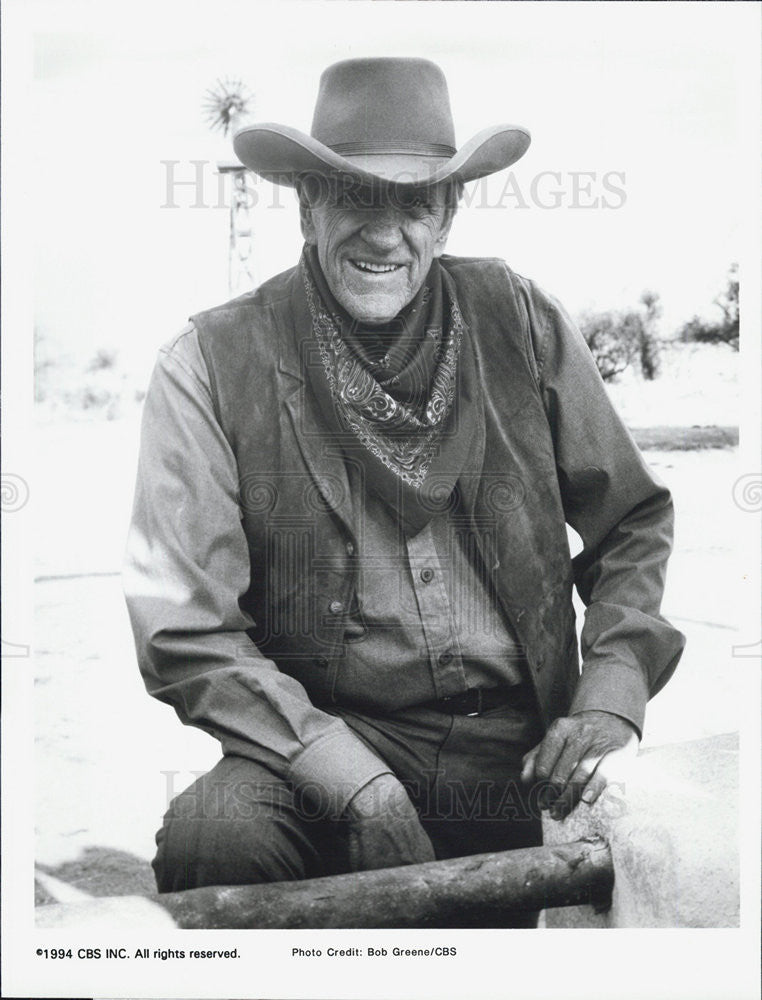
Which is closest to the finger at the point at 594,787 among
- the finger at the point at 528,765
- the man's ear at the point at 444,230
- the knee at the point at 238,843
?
the finger at the point at 528,765

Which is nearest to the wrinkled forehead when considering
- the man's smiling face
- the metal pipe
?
the man's smiling face

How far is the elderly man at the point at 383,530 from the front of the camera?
90.7 inches

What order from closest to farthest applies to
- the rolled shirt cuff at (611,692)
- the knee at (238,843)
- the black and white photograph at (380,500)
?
the knee at (238,843) → the black and white photograph at (380,500) → the rolled shirt cuff at (611,692)

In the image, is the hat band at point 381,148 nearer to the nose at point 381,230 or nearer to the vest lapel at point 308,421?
the nose at point 381,230

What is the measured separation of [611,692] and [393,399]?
Answer: 78 cm

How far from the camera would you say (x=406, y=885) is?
7.53 ft

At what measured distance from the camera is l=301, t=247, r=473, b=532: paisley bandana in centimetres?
239

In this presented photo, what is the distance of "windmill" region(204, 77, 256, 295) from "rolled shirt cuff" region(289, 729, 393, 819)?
100 cm

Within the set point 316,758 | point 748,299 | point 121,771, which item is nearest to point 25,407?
point 121,771

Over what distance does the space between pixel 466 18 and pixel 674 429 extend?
1039 millimetres

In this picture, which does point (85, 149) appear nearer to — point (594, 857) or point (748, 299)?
point (748, 299)

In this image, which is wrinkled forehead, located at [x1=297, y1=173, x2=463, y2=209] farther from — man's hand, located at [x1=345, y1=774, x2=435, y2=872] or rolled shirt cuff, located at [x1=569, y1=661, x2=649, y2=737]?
man's hand, located at [x1=345, y1=774, x2=435, y2=872]

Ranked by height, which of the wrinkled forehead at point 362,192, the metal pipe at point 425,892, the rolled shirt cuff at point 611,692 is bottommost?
the metal pipe at point 425,892

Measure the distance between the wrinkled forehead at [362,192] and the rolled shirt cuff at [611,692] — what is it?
41.8 inches
